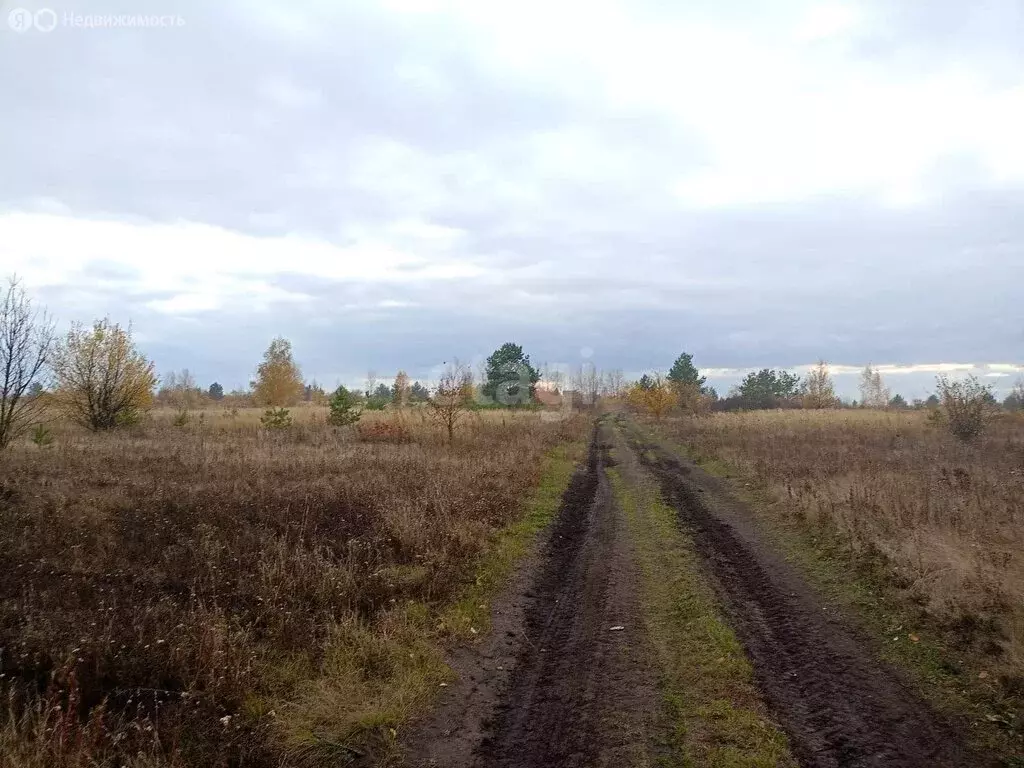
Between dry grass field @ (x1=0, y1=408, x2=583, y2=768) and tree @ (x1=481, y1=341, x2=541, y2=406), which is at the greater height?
tree @ (x1=481, y1=341, x2=541, y2=406)

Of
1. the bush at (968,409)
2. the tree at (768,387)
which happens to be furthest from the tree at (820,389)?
the bush at (968,409)

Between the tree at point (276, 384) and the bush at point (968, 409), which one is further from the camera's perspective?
the tree at point (276, 384)

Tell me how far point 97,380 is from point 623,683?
84.2 feet

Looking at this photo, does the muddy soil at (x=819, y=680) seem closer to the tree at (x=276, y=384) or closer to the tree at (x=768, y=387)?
the tree at (x=276, y=384)

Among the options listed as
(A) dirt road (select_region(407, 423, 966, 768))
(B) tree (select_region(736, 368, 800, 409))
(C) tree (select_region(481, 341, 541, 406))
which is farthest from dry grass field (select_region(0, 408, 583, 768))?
(B) tree (select_region(736, 368, 800, 409))

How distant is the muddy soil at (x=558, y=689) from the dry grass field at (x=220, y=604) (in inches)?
18.7

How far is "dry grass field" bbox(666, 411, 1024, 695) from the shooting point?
589 cm

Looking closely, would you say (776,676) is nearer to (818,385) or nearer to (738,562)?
(738,562)

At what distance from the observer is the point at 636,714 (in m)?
4.61

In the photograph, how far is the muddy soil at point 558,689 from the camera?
165 inches

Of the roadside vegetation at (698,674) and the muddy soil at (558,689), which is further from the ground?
the roadside vegetation at (698,674)

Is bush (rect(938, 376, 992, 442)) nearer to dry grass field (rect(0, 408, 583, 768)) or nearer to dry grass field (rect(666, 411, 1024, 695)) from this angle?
dry grass field (rect(666, 411, 1024, 695))

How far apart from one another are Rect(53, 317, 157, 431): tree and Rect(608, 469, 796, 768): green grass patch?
23484 mm

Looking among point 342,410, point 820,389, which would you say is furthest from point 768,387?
point 342,410
